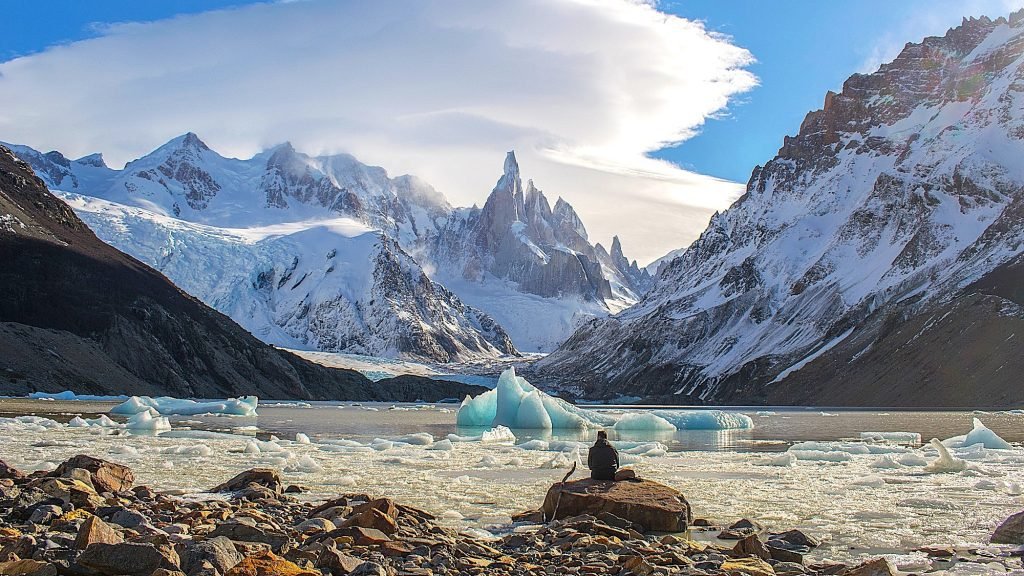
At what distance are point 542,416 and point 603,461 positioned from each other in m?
37.5

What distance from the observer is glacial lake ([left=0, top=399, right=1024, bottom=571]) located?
56.7 ft

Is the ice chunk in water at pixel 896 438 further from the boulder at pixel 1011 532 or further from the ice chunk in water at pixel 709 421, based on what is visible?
the boulder at pixel 1011 532

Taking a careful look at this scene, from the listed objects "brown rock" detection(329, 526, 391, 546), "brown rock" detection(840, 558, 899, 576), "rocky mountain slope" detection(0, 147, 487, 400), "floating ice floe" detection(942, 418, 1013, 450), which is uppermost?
"rocky mountain slope" detection(0, 147, 487, 400)

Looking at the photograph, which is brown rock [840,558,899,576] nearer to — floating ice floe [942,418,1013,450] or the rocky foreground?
the rocky foreground

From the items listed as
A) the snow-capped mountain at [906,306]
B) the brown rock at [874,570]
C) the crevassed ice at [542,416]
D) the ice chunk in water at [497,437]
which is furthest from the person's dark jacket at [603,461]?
the snow-capped mountain at [906,306]

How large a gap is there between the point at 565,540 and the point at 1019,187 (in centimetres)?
18160

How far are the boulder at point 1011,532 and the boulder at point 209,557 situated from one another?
12196 millimetres

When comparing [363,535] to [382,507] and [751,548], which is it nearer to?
[382,507]

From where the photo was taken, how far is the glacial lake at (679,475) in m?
17.3

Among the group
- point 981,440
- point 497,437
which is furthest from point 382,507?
point 981,440

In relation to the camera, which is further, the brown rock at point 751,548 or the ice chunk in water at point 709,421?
the ice chunk in water at point 709,421

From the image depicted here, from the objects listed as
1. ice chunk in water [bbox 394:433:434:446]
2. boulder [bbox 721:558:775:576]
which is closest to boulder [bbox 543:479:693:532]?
boulder [bbox 721:558:775:576]

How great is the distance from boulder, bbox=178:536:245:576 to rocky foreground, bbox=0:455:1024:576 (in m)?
0.02

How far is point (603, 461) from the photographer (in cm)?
1872
